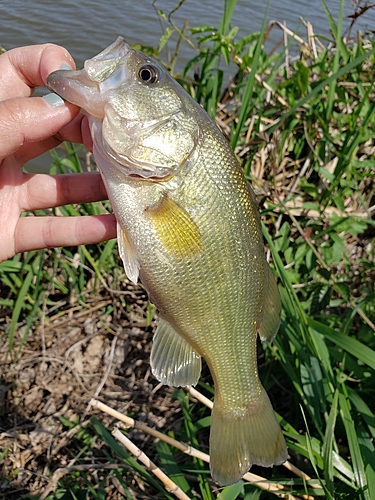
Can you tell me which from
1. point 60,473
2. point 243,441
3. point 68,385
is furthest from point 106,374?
point 243,441

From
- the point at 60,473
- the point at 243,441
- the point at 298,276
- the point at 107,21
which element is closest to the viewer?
the point at 243,441

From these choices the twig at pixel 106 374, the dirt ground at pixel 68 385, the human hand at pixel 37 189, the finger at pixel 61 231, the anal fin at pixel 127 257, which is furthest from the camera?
the twig at pixel 106 374

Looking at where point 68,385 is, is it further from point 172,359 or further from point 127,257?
point 127,257

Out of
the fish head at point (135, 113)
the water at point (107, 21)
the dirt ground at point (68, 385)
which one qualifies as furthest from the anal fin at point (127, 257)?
the water at point (107, 21)

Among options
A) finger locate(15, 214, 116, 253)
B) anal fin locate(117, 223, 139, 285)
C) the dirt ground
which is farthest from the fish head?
the dirt ground

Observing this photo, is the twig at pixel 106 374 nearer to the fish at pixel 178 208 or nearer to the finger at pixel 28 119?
the fish at pixel 178 208

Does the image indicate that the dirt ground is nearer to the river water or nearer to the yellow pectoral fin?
the yellow pectoral fin

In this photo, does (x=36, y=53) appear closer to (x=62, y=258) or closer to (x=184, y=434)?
(x=62, y=258)
